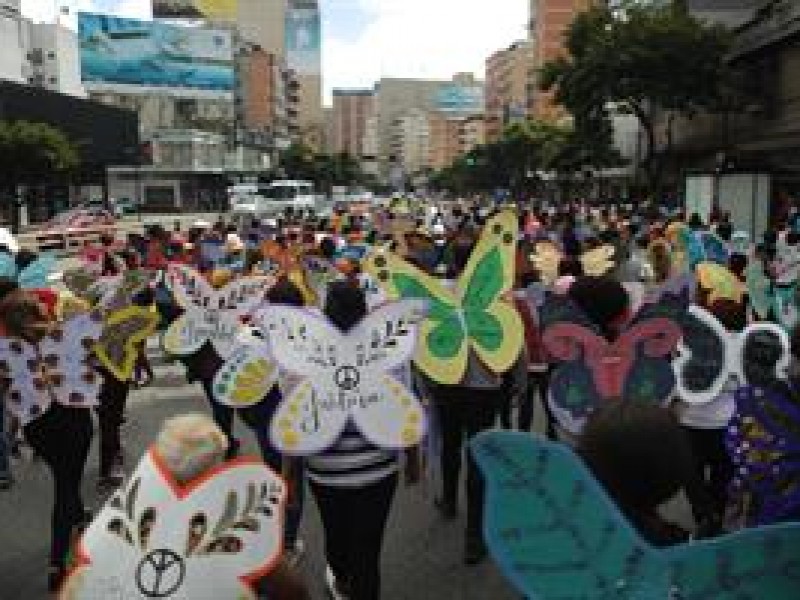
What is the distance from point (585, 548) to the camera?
2.34m

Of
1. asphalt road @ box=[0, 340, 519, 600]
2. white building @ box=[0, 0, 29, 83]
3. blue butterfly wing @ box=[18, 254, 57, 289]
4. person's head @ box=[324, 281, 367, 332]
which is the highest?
white building @ box=[0, 0, 29, 83]

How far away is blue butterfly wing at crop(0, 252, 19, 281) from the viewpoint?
9844 millimetres

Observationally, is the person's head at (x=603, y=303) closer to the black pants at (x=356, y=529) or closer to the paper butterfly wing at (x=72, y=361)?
the black pants at (x=356, y=529)

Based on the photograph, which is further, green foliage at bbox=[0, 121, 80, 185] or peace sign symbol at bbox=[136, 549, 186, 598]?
green foliage at bbox=[0, 121, 80, 185]

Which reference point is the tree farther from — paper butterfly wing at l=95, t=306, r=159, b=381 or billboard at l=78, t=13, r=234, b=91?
billboard at l=78, t=13, r=234, b=91

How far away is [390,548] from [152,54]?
7446 cm

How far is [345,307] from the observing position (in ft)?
15.0

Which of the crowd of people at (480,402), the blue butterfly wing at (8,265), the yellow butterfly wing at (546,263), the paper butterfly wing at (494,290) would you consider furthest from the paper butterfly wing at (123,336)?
the blue butterfly wing at (8,265)

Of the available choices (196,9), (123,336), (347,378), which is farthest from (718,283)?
(196,9)

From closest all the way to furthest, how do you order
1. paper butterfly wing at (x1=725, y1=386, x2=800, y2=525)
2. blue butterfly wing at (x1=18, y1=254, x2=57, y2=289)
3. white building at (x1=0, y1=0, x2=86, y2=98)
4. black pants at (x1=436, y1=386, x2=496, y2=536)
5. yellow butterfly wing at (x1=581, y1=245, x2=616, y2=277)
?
paper butterfly wing at (x1=725, y1=386, x2=800, y2=525) < black pants at (x1=436, y1=386, x2=496, y2=536) < yellow butterfly wing at (x1=581, y1=245, x2=616, y2=277) < blue butterfly wing at (x1=18, y1=254, x2=57, y2=289) < white building at (x1=0, y1=0, x2=86, y2=98)

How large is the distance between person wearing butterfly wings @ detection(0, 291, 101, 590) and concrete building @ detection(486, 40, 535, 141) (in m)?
122

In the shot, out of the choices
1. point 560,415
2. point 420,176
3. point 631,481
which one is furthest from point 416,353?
point 420,176

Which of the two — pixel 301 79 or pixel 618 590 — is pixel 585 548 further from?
pixel 301 79

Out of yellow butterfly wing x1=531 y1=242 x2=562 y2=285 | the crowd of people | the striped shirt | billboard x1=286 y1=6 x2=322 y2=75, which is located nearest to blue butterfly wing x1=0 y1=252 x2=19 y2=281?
the crowd of people
